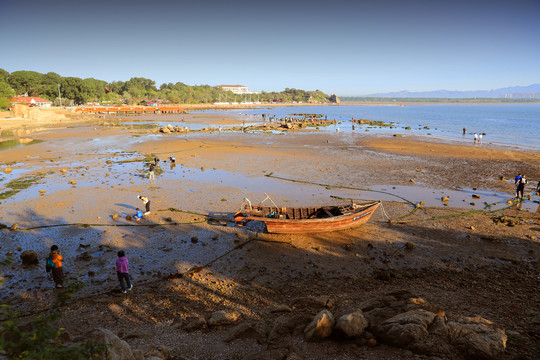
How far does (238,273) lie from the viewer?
38.0 feet

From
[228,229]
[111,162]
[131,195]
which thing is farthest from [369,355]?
[111,162]

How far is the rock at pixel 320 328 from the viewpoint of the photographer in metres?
7.29

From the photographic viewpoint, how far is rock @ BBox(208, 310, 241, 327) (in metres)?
8.30

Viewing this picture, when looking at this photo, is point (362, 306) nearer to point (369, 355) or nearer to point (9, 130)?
point (369, 355)

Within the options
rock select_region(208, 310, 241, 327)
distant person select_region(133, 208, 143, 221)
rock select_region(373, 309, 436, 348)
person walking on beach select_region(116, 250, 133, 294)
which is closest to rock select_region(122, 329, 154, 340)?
rock select_region(208, 310, 241, 327)

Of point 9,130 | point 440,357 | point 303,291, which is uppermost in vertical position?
point 9,130

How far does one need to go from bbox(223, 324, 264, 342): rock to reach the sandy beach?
0.19m

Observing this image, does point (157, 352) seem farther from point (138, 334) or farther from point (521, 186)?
point (521, 186)

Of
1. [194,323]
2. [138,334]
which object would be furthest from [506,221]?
[138,334]

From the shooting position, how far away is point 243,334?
773 cm

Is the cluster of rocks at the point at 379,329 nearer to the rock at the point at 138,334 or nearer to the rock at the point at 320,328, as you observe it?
the rock at the point at 320,328

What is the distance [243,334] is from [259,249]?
5.89 metres

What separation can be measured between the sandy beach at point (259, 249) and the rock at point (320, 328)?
0.20m

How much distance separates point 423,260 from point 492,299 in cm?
306
